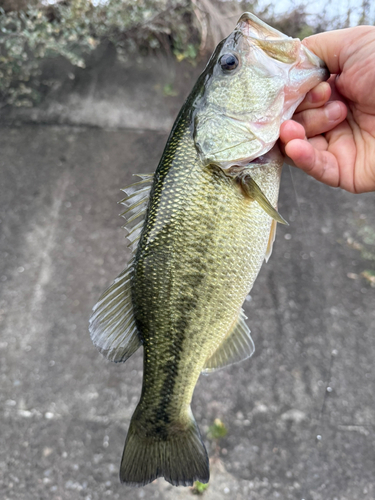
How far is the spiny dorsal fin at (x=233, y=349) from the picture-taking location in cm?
152

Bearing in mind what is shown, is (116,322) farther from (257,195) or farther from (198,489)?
(198,489)

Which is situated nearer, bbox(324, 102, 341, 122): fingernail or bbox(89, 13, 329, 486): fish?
bbox(89, 13, 329, 486): fish

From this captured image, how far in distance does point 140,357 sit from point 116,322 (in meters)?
1.34

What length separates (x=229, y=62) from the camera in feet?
4.35

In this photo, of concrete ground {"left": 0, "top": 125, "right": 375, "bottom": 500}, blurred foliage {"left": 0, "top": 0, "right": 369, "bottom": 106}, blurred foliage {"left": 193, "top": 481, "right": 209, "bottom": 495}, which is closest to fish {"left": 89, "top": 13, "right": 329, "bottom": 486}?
blurred foliage {"left": 193, "top": 481, "right": 209, "bottom": 495}

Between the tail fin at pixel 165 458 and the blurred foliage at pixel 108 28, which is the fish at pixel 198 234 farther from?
the blurred foliage at pixel 108 28

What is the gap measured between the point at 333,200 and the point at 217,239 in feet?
8.41

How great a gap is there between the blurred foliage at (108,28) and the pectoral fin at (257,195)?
2.68m

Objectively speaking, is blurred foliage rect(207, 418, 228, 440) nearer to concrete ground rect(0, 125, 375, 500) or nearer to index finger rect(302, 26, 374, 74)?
concrete ground rect(0, 125, 375, 500)

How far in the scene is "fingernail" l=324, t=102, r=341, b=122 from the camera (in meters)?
1.60

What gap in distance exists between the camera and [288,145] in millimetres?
1363

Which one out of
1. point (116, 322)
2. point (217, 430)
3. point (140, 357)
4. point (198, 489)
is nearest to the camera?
point (116, 322)

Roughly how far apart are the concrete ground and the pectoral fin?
1.69 meters

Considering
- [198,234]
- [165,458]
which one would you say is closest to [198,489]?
[165,458]
